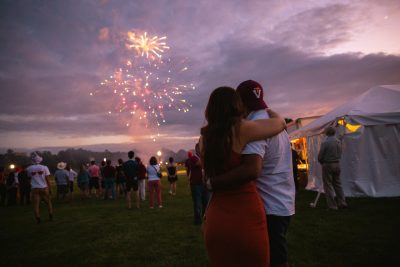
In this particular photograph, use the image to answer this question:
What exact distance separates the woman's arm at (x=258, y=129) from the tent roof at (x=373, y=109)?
10.6m

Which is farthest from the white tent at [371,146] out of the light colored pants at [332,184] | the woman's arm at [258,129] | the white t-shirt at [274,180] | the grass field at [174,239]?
the woman's arm at [258,129]

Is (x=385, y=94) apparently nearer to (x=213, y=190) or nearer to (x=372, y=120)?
(x=372, y=120)

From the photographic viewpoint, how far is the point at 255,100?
2600mm

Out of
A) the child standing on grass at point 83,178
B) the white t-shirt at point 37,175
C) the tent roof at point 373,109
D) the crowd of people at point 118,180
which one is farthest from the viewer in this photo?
the child standing on grass at point 83,178

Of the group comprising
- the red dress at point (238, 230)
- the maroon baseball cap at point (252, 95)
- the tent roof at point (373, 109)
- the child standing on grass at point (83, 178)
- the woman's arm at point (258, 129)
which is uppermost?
the tent roof at point (373, 109)

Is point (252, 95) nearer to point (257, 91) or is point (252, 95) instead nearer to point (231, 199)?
point (257, 91)

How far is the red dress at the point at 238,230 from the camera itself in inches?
83.4

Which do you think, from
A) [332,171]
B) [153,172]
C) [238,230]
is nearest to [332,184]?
[332,171]

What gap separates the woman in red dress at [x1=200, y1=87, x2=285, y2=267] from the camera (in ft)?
6.97

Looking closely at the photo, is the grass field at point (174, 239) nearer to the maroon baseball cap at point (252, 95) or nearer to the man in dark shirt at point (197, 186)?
the man in dark shirt at point (197, 186)

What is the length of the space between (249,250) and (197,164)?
6.75 m

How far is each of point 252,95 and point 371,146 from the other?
434 inches

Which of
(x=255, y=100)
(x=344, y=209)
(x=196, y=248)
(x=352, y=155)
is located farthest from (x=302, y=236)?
(x=352, y=155)

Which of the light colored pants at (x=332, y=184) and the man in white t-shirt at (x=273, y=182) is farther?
the light colored pants at (x=332, y=184)
